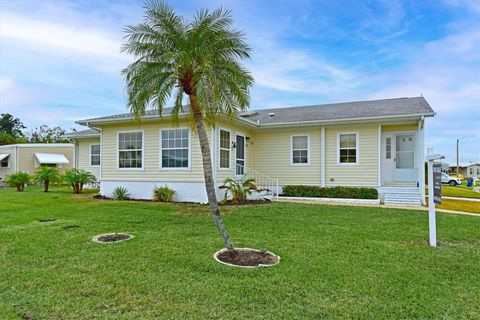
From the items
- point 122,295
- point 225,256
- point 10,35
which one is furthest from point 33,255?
point 10,35

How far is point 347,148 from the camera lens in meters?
14.4

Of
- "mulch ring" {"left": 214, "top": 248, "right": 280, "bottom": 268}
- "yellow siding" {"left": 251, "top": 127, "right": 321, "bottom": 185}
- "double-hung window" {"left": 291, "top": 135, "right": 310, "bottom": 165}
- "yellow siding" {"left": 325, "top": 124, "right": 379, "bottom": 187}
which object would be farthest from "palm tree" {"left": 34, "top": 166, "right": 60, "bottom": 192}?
"mulch ring" {"left": 214, "top": 248, "right": 280, "bottom": 268}

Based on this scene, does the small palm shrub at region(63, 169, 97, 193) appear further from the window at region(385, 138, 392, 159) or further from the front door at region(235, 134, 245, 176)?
the window at region(385, 138, 392, 159)

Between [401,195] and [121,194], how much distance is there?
1168cm

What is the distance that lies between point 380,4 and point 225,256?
36.3 ft

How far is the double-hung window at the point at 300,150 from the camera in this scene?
595 inches

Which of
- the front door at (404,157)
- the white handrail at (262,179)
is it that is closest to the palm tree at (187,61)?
the white handrail at (262,179)

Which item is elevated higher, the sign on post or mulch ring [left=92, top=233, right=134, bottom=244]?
the sign on post

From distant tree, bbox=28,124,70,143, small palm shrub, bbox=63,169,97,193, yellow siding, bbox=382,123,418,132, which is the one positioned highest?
distant tree, bbox=28,124,70,143

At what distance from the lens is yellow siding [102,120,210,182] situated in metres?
12.7

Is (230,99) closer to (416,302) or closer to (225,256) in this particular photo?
(225,256)

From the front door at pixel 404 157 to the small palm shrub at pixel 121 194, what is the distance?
11911 mm

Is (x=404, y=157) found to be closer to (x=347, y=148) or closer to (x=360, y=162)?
(x=360, y=162)

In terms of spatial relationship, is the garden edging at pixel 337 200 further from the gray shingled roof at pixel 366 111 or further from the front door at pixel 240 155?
the gray shingled roof at pixel 366 111
